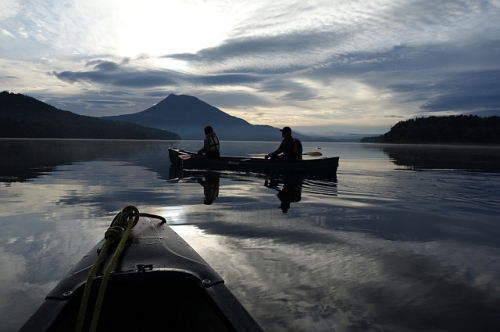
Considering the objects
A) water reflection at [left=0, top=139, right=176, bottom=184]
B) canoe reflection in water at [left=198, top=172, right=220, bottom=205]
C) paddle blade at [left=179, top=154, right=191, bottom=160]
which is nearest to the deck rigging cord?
canoe reflection in water at [left=198, top=172, right=220, bottom=205]

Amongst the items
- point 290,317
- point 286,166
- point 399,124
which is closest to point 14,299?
point 290,317

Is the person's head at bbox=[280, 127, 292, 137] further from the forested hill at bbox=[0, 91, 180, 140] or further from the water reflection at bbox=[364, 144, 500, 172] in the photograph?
the forested hill at bbox=[0, 91, 180, 140]

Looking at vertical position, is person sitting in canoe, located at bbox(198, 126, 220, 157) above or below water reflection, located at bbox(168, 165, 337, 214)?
above

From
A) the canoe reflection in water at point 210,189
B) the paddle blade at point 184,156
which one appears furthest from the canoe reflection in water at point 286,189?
the paddle blade at point 184,156

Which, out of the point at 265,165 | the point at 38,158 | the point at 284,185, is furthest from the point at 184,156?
the point at 38,158

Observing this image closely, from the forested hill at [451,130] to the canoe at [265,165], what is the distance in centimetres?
12949

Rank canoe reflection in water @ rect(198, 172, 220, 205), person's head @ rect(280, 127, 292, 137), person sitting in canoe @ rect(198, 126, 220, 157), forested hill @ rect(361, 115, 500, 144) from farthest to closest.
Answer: forested hill @ rect(361, 115, 500, 144) → person sitting in canoe @ rect(198, 126, 220, 157) → person's head @ rect(280, 127, 292, 137) → canoe reflection in water @ rect(198, 172, 220, 205)

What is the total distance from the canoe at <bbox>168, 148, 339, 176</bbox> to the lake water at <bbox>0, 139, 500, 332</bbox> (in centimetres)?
414

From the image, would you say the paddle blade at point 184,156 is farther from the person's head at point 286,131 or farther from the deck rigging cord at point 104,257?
the deck rigging cord at point 104,257

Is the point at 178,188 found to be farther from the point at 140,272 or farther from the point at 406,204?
the point at 140,272

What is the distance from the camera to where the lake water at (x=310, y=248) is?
3934 mm

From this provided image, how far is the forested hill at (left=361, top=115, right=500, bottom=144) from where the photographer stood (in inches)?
4926

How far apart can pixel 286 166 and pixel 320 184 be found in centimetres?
258

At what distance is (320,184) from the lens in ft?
48.4
